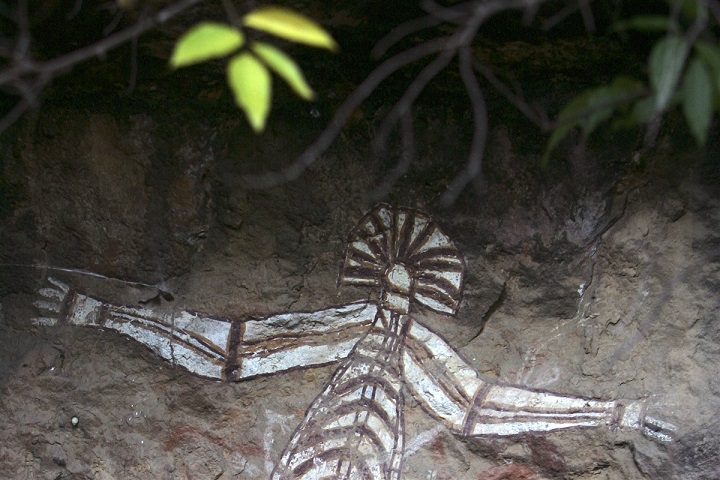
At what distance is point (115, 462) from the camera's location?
1887 mm

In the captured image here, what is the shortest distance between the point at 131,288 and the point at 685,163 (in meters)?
1.35

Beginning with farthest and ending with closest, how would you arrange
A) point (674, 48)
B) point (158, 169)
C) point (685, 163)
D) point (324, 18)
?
point (158, 169)
point (685, 163)
point (324, 18)
point (674, 48)

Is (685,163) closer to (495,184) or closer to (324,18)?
(495,184)

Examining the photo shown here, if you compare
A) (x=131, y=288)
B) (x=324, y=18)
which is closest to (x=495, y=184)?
(x=324, y=18)

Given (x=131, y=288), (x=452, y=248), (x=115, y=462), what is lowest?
(x=115, y=462)

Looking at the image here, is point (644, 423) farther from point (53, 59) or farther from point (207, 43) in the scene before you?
point (53, 59)

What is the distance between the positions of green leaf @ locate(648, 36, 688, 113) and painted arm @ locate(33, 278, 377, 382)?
1122 mm

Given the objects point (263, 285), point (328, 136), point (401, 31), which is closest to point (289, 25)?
point (401, 31)

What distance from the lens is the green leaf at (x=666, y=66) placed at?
2.97ft

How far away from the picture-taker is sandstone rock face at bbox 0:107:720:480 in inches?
71.7

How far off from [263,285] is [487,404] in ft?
2.02

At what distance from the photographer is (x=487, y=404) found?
1861 millimetres

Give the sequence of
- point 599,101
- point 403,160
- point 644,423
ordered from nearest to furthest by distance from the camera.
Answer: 1. point 599,101
2. point 644,423
3. point 403,160

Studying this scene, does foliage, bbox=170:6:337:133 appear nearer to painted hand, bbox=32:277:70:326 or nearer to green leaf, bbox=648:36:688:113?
green leaf, bbox=648:36:688:113
